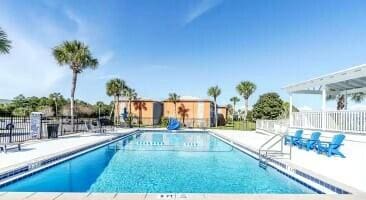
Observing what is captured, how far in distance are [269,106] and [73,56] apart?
1259 inches

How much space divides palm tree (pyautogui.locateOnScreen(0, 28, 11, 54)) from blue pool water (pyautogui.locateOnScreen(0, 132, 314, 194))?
5924mm

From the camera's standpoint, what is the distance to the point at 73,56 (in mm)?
20672

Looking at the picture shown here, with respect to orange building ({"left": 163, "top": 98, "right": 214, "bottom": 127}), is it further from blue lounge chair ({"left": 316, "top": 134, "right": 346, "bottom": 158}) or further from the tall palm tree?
blue lounge chair ({"left": 316, "top": 134, "right": 346, "bottom": 158})

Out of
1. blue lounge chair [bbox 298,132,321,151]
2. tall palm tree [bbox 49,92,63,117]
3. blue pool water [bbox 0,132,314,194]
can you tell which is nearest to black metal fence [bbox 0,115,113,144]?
blue pool water [bbox 0,132,314,194]

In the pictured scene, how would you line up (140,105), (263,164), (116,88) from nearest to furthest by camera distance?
1. (263,164)
2. (116,88)
3. (140,105)

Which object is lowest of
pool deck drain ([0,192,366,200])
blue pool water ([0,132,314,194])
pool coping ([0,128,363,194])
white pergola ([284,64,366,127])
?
blue pool water ([0,132,314,194])

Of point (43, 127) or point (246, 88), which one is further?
point (246, 88)

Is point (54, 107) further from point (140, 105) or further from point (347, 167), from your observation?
point (347, 167)

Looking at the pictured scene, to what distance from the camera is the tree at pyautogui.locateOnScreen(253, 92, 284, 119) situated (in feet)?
152

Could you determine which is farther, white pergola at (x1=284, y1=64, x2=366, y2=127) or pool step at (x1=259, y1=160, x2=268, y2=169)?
white pergola at (x1=284, y1=64, x2=366, y2=127)

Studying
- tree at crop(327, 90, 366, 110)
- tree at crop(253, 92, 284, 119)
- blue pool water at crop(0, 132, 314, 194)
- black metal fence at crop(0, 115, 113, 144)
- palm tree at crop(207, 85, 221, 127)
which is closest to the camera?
blue pool water at crop(0, 132, 314, 194)

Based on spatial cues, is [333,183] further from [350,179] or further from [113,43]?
[113,43]

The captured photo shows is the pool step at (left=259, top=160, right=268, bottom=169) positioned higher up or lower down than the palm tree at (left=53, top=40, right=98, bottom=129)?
lower down

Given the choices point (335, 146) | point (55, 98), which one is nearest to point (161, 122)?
point (55, 98)
